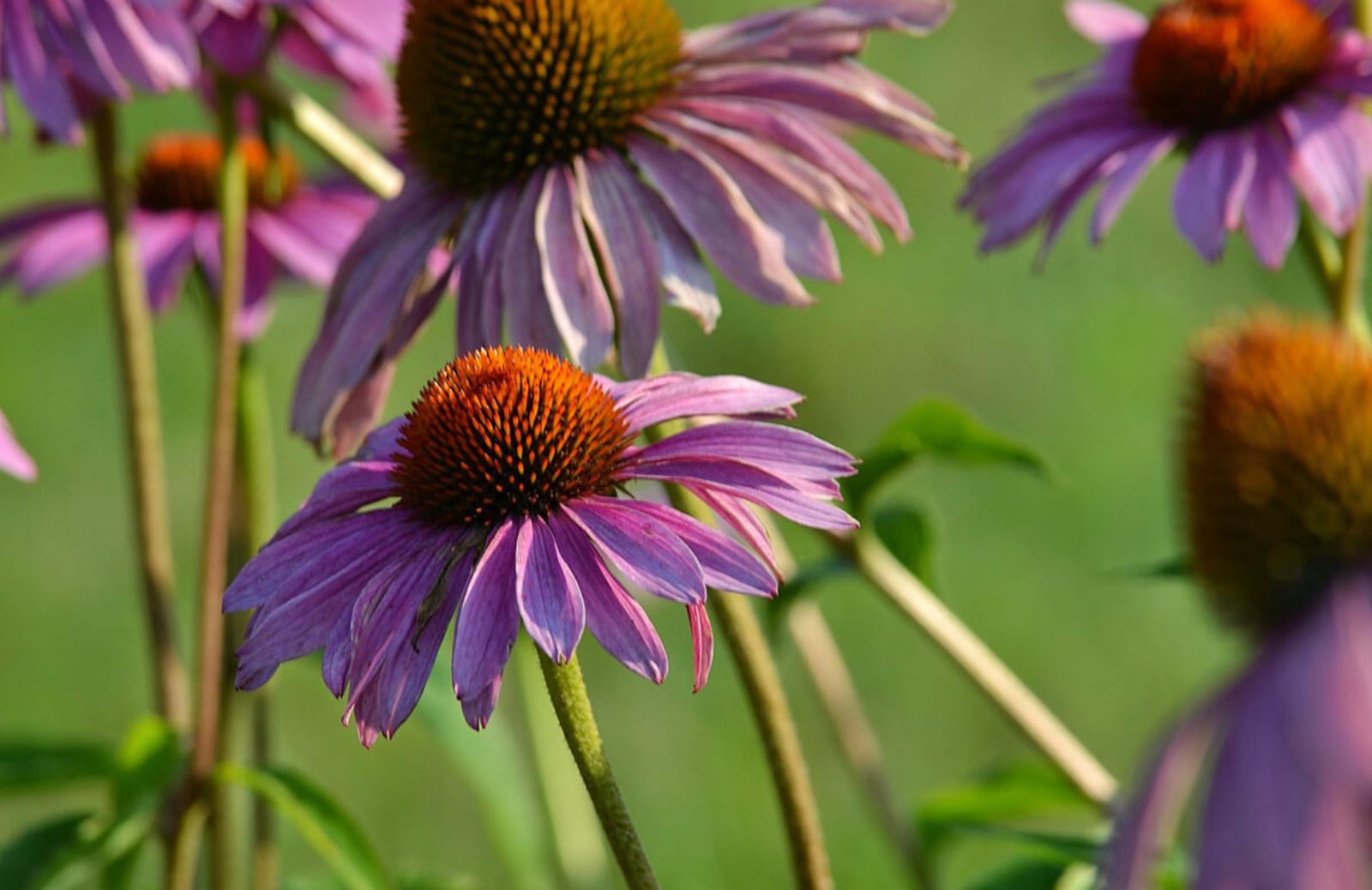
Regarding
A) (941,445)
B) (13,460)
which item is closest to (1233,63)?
(941,445)

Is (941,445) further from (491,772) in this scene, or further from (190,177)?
(190,177)

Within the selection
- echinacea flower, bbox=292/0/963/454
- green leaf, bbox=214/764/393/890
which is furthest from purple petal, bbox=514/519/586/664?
green leaf, bbox=214/764/393/890

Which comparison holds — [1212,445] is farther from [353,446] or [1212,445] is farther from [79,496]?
[79,496]

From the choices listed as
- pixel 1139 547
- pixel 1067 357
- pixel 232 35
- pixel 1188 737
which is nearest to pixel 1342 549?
pixel 1188 737

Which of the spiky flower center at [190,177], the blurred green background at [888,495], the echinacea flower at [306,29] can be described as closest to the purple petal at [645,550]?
the echinacea flower at [306,29]

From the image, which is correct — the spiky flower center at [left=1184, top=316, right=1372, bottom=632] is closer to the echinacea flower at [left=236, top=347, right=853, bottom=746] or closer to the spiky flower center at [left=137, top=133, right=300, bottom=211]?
the echinacea flower at [left=236, top=347, right=853, bottom=746]

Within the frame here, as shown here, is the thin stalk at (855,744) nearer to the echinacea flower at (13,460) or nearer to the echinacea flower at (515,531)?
the echinacea flower at (515,531)

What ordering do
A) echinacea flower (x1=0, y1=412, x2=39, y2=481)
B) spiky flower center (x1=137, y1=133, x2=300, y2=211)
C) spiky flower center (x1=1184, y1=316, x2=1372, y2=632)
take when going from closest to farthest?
spiky flower center (x1=1184, y1=316, x2=1372, y2=632) → echinacea flower (x1=0, y1=412, x2=39, y2=481) → spiky flower center (x1=137, y1=133, x2=300, y2=211)
